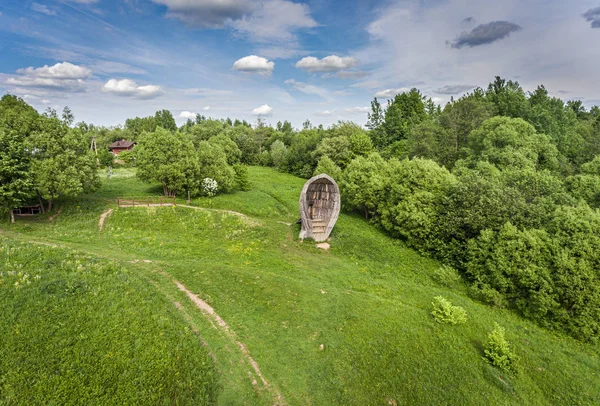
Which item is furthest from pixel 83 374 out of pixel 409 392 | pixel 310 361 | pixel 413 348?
pixel 413 348

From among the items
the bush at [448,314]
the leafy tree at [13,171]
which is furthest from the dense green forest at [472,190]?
the bush at [448,314]

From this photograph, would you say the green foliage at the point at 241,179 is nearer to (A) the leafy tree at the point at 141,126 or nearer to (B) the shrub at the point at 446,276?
(B) the shrub at the point at 446,276

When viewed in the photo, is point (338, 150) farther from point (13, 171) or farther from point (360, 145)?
point (13, 171)

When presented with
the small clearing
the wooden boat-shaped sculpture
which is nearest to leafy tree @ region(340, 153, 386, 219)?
the wooden boat-shaped sculpture

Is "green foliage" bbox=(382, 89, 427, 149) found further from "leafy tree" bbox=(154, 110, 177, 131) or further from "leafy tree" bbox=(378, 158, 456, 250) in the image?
"leafy tree" bbox=(154, 110, 177, 131)

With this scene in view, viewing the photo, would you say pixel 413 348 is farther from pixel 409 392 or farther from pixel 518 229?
pixel 518 229
